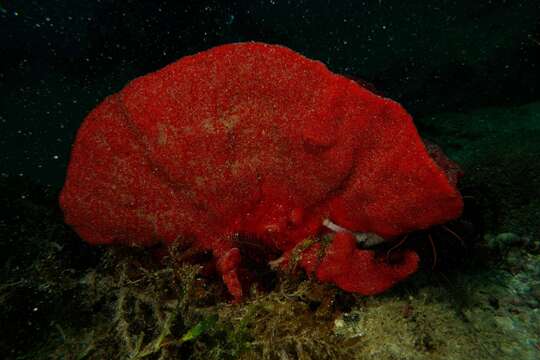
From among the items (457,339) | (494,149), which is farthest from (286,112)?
(494,149)

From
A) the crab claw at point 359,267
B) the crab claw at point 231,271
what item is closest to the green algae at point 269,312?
the crab claw at point 231,271

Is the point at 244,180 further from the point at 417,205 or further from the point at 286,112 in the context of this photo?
the point at 417,205

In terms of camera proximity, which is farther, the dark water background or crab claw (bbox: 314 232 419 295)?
the dark water background

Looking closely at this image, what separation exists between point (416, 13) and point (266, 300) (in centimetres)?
1674

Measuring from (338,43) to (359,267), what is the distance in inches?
685

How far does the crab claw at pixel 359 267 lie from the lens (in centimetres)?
213

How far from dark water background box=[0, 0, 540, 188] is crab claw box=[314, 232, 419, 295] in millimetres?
2058

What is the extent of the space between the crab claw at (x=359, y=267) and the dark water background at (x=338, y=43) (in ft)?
6.75

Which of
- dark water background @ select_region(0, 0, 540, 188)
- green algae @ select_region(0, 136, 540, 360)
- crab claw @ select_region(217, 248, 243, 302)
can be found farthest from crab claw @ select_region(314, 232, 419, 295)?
dark water background @ select_region(0, 0, 540, 188)

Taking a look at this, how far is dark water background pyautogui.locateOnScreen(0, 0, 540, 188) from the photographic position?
9562mm

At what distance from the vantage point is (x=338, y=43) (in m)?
17.3

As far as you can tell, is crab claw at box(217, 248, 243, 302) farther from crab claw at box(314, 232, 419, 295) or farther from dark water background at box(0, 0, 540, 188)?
dark water background at box(0, 0, 540, 188)

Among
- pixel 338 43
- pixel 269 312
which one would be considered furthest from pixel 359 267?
pixel 338 43

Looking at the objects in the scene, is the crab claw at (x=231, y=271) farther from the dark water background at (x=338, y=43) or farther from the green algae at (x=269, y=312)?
the dark water background at (x=338, y=43)
